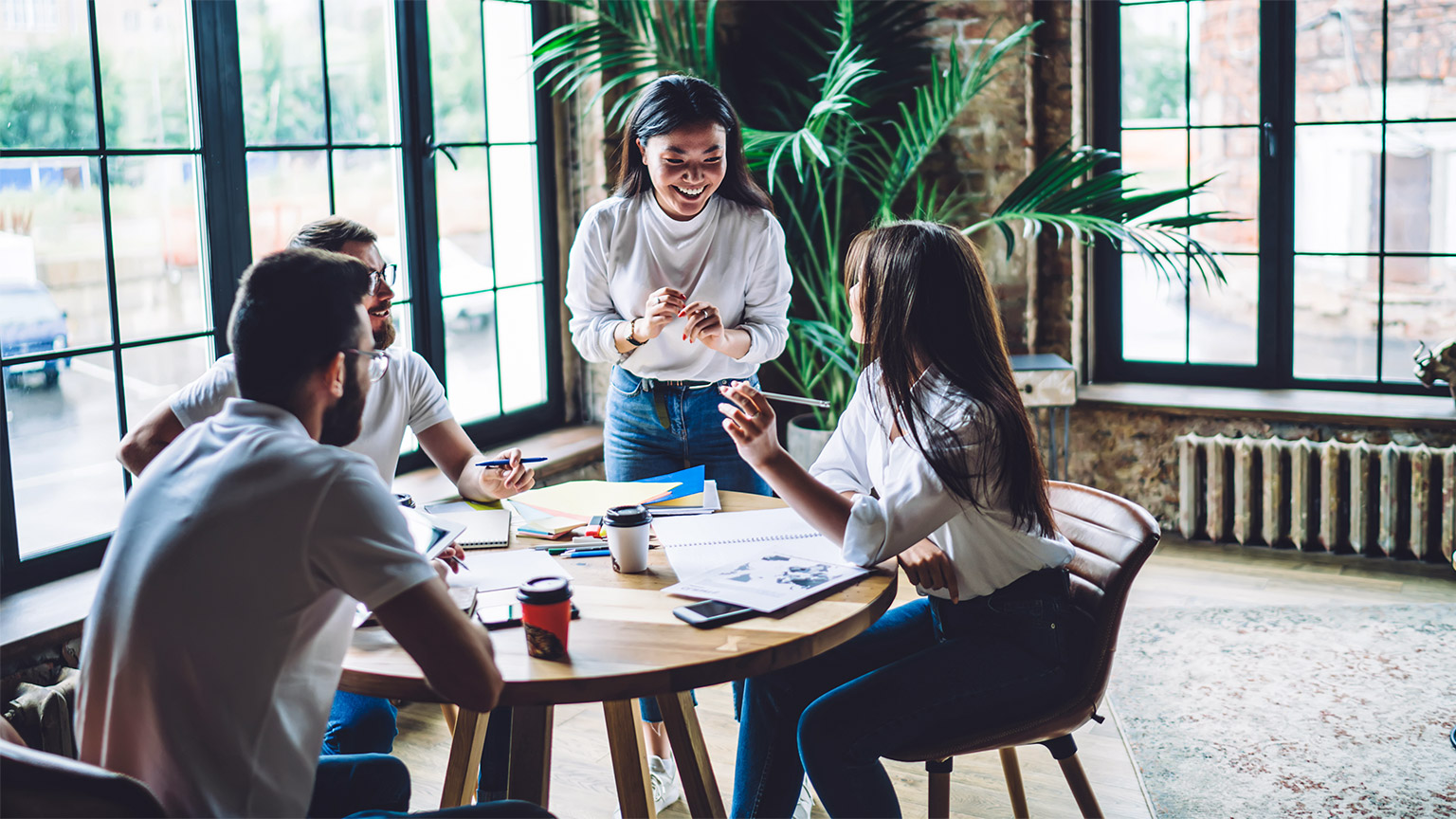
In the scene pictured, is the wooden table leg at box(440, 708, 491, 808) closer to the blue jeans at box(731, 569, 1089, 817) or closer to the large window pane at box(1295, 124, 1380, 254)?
the blue jeans at box(731, 569, 1089, 817)

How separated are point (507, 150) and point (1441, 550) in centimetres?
346

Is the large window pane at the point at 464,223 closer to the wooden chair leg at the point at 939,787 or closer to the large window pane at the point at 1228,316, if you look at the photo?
the wooden chair leg at the point at 939,787

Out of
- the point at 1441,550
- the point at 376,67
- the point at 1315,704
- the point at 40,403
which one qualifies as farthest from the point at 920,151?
the point at 40,403

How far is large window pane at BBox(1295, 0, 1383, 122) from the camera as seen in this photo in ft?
14.4

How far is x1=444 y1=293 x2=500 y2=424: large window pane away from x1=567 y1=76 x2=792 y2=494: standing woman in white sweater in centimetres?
127

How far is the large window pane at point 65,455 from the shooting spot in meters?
2.65

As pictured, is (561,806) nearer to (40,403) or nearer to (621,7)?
(40,403)

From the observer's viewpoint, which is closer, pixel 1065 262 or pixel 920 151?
pixel 920 151

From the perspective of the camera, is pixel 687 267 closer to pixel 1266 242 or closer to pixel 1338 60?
pixel 1266 242

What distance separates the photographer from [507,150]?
13.6 ft

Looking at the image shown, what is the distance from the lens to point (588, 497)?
226cm

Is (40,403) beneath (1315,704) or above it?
above

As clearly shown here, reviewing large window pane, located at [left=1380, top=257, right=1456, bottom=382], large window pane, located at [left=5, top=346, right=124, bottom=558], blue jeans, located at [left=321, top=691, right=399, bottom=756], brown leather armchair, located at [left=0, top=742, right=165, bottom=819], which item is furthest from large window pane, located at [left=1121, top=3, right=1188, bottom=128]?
brown leather armchair, located at [left=0, top=742, right=165, bottom=819]

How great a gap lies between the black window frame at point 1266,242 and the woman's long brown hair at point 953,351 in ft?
9.10
